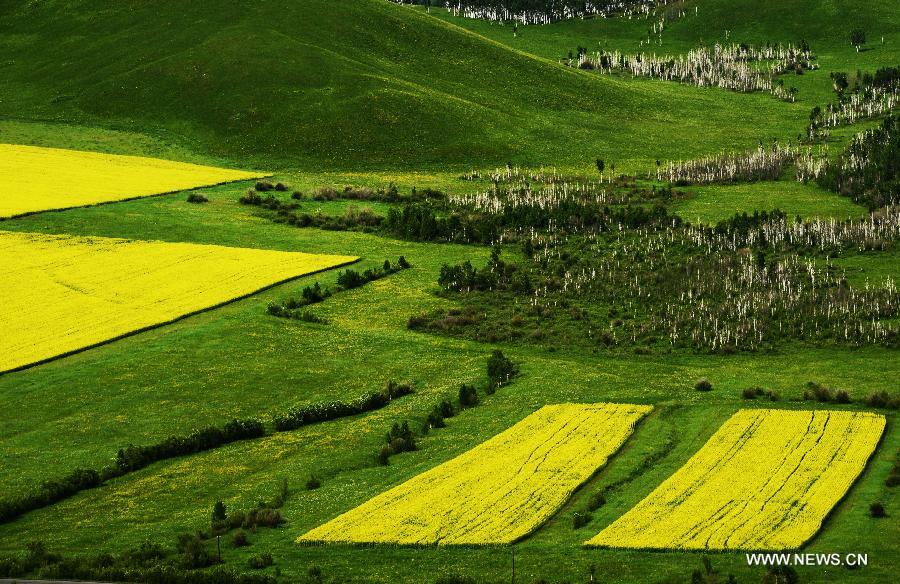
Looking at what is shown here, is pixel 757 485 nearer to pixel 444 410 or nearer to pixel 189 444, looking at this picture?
pixel 444 410

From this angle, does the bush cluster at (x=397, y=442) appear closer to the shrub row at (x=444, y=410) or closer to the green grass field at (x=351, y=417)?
the shrub row at (x=444, y=410)

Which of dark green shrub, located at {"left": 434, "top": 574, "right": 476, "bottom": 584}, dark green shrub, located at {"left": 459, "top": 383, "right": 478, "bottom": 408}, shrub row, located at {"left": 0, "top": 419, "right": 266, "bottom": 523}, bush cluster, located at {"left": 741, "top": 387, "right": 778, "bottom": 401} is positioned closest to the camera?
dark green shrub, located at {"left": 434, "top": 574, "right": 476, "bottom": 584}

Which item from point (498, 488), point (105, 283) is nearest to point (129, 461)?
point (498, 488)

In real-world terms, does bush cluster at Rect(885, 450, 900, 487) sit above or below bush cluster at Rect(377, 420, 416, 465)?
above

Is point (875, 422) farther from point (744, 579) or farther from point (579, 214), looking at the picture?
point (579, 214)

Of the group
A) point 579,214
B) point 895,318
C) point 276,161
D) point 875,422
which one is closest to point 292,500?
point 875,422

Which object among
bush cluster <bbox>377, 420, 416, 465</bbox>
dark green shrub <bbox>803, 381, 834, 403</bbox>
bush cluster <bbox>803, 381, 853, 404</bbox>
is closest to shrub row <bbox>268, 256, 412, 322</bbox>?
bush cluster <bbox>377, 420, 416, 465</bbox>

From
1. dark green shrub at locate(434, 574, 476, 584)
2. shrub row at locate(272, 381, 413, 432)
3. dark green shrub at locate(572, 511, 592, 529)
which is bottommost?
dark green shrub at locate(434, 574, 476, 584)

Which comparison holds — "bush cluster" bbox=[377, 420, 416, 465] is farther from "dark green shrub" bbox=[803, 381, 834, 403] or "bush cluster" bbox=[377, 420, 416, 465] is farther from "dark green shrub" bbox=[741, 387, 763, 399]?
"dark green shrub" bbox=[803, 381, 834, 403]
